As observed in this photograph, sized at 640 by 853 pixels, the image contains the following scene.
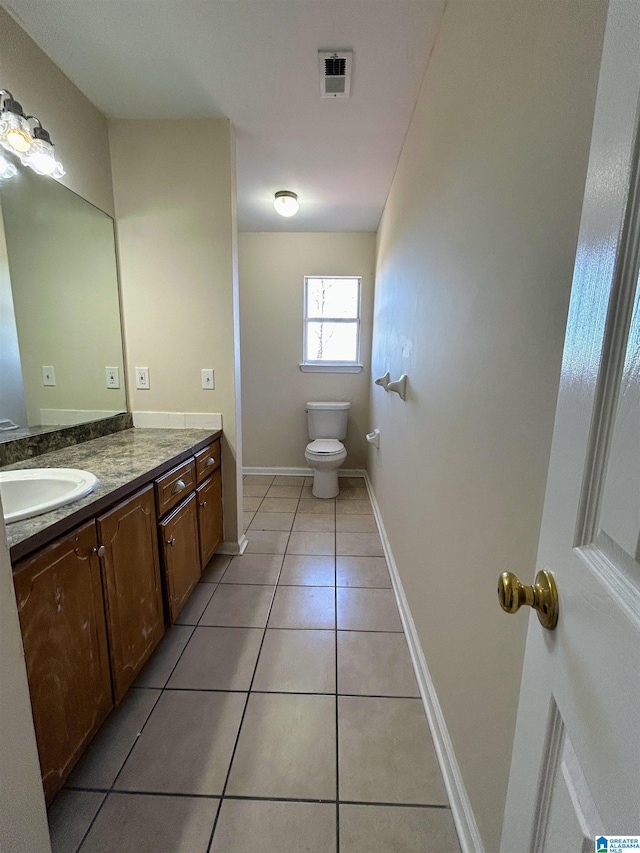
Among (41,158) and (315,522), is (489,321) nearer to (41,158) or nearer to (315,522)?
(41,158)

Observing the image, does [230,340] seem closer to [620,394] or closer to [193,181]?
[193,181]

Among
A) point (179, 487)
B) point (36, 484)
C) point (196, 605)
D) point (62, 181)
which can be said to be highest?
point (62, 181)

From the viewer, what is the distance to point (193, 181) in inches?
75.2

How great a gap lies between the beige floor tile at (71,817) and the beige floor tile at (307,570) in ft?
3.59

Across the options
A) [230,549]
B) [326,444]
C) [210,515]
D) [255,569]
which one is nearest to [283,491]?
[326,444]

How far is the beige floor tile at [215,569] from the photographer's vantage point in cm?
203

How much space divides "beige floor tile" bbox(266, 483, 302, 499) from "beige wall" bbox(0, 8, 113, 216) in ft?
7.96

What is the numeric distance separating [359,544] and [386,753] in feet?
4.37

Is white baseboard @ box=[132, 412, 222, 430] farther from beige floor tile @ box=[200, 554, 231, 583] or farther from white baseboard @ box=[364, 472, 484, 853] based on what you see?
white baseboard @ box=[364, 472, 484, 853]

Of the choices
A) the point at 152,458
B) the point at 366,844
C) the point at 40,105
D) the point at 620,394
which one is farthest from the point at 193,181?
the point at 366,844

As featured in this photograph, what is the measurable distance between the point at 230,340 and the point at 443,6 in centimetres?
160

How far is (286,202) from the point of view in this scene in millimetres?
2615

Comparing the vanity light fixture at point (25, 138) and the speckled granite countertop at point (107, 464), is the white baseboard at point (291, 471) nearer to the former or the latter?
the speckled granite countertop at point (107, 464)

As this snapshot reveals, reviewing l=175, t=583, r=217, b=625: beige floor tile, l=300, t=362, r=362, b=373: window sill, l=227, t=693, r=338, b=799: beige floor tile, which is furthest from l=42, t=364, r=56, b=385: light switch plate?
l=300, t=362, r=362, b=373: window sill
